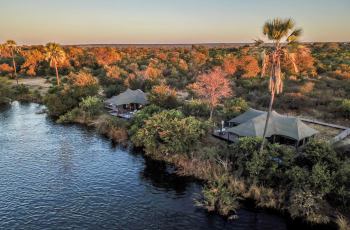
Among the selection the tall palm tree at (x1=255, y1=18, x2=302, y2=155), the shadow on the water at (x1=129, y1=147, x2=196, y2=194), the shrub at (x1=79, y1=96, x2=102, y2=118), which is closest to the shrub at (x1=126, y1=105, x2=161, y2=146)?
the shadow on the water at (x1=129, y1=147, x2=196, y2=194)

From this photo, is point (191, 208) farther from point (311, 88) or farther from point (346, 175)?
point (311, 88)

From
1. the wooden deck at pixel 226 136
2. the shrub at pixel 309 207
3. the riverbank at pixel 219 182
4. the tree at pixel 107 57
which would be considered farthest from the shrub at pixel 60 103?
the tree at pixel 107 57

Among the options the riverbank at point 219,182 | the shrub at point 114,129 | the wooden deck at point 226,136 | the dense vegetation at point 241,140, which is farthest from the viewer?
the shrub at point 114,129

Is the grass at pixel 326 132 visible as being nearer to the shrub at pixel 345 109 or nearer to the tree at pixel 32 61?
the shrub at pixel 345 109

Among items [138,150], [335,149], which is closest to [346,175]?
[335,149]

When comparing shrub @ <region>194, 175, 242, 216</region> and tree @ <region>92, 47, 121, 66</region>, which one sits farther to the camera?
tree @ <region>92, 47, 121, 66</region>

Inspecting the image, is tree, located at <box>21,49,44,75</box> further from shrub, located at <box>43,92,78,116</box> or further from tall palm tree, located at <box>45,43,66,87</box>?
shrub, located at <box>43,92,78,116</box>

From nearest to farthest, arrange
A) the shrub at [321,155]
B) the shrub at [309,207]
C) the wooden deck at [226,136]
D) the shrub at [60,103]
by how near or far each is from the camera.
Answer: the shrub at [309,207] → the shrub at [321,155] → the wooden deck at [226,136] → the shrub at [60,103]

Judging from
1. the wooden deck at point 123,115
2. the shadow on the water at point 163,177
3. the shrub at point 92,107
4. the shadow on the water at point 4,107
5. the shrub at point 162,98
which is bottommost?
the shadow on the water at point 163,177
